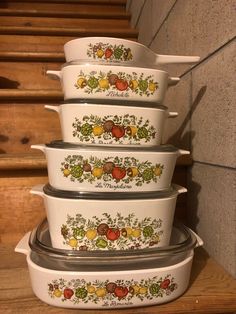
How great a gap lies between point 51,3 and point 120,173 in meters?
1.54

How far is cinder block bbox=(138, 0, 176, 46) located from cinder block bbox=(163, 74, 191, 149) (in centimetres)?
26

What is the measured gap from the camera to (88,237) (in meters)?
0.51

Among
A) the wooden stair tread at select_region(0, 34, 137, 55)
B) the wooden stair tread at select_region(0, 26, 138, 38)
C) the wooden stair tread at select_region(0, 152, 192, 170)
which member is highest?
the wooden stair tread at select_region(0, 26, 138, 38)

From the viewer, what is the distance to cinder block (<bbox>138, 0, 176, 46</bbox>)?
3.30ft

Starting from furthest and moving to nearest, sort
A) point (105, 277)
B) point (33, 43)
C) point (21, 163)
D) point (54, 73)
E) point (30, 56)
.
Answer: point (33, 43) < point (30, 56) < point (21, 163) < point (54, 73) < point (105, 277)

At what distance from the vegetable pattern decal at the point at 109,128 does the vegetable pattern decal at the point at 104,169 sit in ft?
0.13

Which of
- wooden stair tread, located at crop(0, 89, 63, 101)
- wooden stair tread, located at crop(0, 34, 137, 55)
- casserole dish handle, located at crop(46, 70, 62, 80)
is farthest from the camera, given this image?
wooden stair tread, located at crop(0, 34, 137, 55)

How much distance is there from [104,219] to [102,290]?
0.34 ft

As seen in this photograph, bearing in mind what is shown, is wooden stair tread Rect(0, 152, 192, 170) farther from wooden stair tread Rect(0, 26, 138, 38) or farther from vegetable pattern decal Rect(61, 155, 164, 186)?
wooden stair tread Rect(0, 26, 138, 38)

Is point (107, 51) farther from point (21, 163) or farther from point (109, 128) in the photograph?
point (21, 163)

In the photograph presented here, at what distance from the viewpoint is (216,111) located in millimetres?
615

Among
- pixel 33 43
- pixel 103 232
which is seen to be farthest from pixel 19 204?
pixel 33 43

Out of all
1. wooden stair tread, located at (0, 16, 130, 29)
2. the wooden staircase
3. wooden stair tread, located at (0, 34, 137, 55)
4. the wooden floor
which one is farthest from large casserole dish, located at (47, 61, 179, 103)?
wooden stair tread, located at (0, 16, 130, 29)

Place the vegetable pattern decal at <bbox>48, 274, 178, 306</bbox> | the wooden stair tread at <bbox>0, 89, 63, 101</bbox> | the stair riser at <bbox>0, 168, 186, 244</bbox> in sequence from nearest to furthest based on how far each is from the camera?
the vegetable pattern decal at <bbox>48, 274, 178, 306</bbox> → the stair riser at <bbox>0, 168, 186, 244</bbox> → the wooden stair tread at <bbox>0, 89, 63, 101</bbox>
